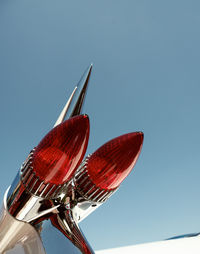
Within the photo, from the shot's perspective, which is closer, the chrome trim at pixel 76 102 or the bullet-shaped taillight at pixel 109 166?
the bullet-shaped taillight at pixel 109 166

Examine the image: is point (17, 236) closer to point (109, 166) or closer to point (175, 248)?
point (109, 166)

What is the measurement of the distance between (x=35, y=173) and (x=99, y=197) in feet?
0.79

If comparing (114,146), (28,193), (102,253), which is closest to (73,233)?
(28,193)

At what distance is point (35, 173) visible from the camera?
69cm

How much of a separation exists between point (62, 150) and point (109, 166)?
0.17 m

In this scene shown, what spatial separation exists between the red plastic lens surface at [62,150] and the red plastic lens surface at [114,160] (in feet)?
0.31

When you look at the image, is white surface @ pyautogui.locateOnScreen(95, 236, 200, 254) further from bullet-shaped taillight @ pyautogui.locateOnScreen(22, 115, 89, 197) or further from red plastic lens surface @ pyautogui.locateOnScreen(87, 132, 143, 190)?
bullet-shaped taillight @ pyautogui.locateOnScreen(22, 115, 89, 197)

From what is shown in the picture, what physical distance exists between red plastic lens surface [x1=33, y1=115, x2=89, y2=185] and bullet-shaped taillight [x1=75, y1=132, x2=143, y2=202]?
0.10 meters

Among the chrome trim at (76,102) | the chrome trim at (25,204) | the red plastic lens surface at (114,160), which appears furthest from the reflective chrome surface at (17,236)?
the chrome trim at (76,102)

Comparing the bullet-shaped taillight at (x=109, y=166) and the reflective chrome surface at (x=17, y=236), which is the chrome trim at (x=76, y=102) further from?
the reflective chrome surface at (x=17, y=236)

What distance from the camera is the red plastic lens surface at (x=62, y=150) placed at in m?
0.65

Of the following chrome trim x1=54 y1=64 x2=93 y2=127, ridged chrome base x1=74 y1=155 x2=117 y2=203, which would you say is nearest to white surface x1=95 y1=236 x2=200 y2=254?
ridged chrome base x1=74 y1=155 x2=117 y2=203

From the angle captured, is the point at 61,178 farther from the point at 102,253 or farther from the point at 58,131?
the point at 102,253

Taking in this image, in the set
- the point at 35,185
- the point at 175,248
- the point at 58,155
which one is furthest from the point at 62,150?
the point at 175,248
